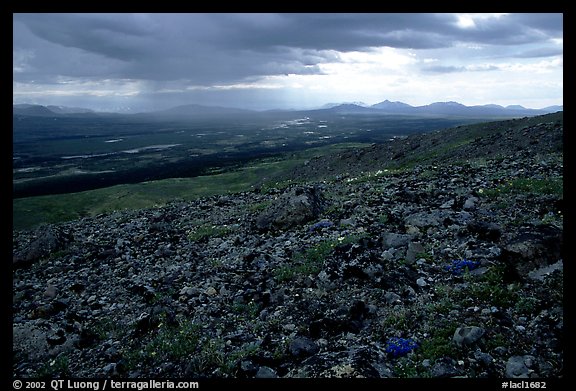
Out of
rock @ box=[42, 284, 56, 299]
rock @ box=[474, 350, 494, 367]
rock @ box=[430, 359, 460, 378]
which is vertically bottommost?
rock @ box=[42, 284, 56, 299]

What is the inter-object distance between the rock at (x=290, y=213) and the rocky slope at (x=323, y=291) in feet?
0.24

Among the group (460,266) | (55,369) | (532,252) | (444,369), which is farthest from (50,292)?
(532,252)

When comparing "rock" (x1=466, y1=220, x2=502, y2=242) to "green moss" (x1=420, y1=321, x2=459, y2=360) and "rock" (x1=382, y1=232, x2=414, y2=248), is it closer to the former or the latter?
"rock" (x1=382, y1=232, x2=414, y2=248)

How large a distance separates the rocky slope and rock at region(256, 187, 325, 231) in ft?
0.24

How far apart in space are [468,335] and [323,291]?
428cm

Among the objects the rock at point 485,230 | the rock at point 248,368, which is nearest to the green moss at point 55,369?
the rock at point 248,368

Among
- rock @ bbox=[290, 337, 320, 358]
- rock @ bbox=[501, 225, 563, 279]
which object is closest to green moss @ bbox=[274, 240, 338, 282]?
rock @ bbox=[290, 337, 320, 358]

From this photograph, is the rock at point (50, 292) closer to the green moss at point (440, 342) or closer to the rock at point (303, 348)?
the rock at point (303, 348)

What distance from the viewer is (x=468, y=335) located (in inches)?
280

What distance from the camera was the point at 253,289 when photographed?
11.7m

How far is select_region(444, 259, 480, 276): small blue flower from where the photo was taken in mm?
10131

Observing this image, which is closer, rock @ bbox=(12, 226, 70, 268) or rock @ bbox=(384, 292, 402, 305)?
rock @ bbox=(384, 292, 402, 305)
